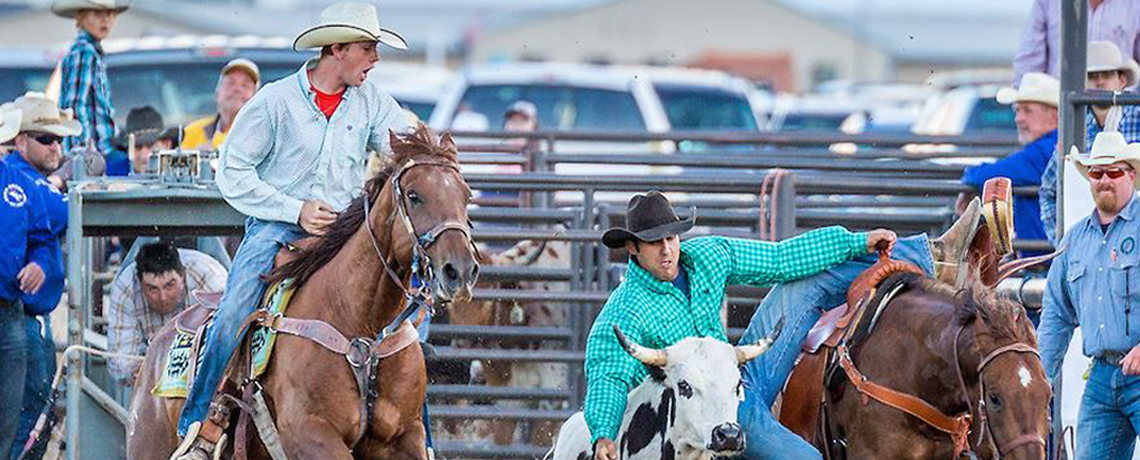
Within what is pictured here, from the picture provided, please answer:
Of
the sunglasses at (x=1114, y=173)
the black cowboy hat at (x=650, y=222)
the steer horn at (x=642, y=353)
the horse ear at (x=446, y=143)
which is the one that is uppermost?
the horse ear at (x=446, y=143)

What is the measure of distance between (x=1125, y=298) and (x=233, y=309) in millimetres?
3483

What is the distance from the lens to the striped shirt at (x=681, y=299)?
748cm

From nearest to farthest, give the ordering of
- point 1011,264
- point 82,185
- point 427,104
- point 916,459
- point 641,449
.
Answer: point 641,449 < point 916,459 < point 1011,264 < point 82,185 < point 427,104

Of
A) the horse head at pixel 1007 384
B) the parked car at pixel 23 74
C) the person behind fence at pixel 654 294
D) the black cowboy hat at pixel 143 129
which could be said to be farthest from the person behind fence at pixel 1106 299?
the parked car at pixel 23 74

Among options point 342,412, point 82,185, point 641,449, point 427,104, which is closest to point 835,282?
point 641,449

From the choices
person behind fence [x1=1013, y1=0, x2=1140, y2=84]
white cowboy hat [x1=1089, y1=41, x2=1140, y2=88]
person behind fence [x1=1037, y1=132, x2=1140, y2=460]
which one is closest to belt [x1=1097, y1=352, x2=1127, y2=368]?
person behind fence [x1=1037, y1=132, x2=1140, y2=460]

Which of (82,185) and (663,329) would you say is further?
(82,185)

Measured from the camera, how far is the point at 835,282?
848 centimetres

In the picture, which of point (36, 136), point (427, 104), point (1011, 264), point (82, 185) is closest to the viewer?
point (1011, 264)

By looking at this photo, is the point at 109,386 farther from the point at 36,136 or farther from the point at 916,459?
the point at 916,459

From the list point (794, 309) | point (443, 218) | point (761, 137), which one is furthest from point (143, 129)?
point (794, 309)

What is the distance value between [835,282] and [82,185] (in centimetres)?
339

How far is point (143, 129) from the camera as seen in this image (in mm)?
13086

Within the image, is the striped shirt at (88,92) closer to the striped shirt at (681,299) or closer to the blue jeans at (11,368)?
the blue jeans at (11,368)
